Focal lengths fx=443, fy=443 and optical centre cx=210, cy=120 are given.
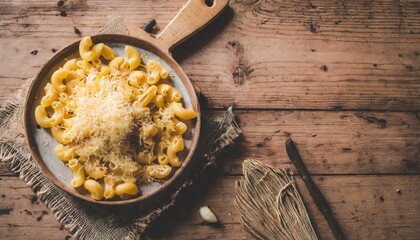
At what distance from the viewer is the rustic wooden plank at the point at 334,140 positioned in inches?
71.0

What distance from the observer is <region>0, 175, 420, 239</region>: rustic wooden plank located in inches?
66.8

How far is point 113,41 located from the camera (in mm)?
1695

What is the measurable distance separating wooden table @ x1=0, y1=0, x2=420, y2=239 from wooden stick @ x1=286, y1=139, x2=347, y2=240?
0.11ft

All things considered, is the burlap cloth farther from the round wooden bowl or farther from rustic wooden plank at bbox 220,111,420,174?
rustic wooden plank at bbox 220,111,420,174

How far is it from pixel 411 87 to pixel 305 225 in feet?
2.56

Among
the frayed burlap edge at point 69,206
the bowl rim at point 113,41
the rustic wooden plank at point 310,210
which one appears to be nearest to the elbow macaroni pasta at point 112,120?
the bowl rim at point 113,41

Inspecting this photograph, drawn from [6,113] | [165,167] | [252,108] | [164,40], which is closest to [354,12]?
[252,108]

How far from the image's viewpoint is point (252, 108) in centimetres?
183

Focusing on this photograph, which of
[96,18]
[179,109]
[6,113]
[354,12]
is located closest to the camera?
[179,109]

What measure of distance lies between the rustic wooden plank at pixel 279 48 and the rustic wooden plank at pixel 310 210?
32 cm

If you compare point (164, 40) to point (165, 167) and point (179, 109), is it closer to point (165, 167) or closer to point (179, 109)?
point (179, 109)

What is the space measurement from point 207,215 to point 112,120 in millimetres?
543

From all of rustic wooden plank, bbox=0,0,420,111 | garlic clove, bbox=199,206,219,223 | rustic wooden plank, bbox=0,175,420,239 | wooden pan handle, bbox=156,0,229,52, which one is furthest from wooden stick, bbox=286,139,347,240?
wooden pan handle, bbox=156,0,229,52

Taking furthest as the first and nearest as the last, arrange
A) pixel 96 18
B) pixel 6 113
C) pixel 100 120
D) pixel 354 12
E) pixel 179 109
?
1. pixel 354 12
2. pixel 96 18
3. pixel 6 113
4. pixel 179 109
5. pixel 100 120
